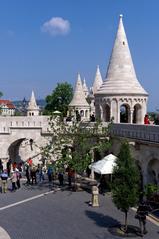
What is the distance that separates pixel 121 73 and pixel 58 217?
10161 millimetres

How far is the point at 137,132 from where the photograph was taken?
14.6 meters

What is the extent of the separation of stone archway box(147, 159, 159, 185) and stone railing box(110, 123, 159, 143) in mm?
860

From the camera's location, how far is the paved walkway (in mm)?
10016

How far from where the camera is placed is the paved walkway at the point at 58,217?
10016 millimetres

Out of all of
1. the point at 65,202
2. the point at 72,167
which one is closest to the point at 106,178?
the point at 72,167

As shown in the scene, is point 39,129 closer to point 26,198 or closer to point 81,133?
point 81,133

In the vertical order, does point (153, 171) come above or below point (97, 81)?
below

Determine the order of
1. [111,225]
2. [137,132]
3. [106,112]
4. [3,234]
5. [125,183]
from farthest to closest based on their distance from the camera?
[106,112], [137,132], [111,225], [3,234], [125,183]

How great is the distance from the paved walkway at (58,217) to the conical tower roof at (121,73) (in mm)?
6412

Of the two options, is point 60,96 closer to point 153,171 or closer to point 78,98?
point 78,98

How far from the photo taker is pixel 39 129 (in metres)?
22.1

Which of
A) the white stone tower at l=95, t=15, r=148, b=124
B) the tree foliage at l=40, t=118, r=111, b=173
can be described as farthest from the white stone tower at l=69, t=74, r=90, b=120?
the tree foliage at l=40, t=118, r=111, b=173

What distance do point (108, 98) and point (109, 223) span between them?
9267mm

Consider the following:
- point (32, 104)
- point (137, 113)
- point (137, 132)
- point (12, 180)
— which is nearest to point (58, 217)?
point (12, 180)
